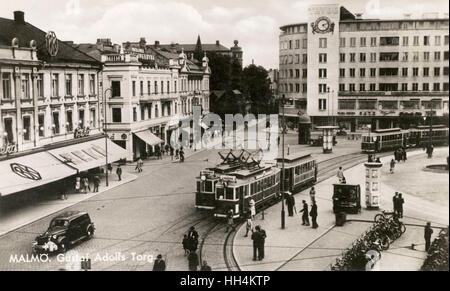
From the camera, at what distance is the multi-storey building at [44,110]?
28.4 meters

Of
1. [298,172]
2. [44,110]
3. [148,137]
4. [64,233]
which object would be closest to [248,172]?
[298,172]

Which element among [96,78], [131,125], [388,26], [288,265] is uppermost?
[388,26]

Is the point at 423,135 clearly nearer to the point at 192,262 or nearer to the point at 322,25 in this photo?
the point at 322,25

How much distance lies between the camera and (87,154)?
120 ft

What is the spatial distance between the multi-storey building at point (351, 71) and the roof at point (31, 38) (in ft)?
101

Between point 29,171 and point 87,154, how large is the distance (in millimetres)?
8338

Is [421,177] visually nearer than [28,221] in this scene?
No

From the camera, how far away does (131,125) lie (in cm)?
4719

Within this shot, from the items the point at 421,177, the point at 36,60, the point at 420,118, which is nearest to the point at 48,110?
the point at 36,60

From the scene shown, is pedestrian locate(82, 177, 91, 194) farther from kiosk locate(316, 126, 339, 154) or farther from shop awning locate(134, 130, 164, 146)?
kiosk locate(316, 126, 339, 154)

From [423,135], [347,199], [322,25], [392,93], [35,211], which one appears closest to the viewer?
[347,199]

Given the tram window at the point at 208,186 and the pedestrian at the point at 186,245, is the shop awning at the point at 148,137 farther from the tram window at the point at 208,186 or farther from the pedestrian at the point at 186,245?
the pedestrian at the point at 186,245
